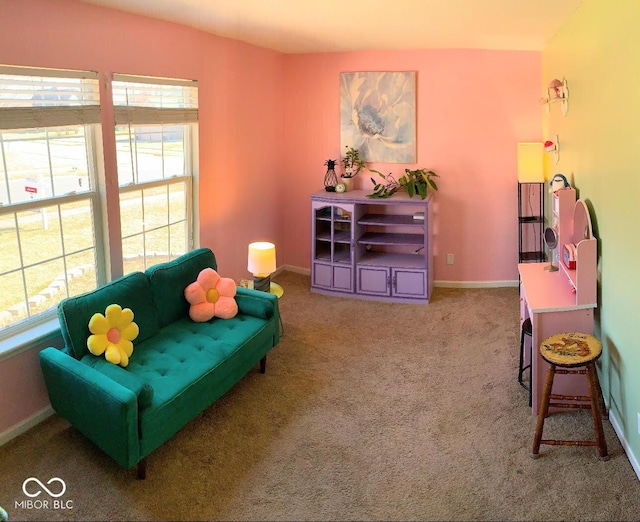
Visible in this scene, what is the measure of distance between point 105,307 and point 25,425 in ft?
2.61

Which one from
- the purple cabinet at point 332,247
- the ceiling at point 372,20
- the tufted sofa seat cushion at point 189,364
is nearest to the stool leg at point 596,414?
the tufted sofa seat cushion at point 189,364

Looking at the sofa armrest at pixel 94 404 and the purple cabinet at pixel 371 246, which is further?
the purple cabinet at pixel 371 246

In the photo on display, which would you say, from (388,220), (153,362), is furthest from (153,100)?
(388,220)

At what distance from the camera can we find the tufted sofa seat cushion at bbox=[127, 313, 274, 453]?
302 centimetres

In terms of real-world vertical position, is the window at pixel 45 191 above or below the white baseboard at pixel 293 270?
above

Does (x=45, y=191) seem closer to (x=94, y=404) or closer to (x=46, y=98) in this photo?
(x=46, y=98)

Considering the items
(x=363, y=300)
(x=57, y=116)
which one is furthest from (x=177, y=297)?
(x=363, y=300)

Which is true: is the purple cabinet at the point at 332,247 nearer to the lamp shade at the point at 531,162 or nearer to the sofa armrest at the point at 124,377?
the lamp shade at the point at 531,162

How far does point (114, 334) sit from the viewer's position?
335 centimetres

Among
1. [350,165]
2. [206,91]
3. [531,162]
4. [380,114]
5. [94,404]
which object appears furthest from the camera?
[350,165]

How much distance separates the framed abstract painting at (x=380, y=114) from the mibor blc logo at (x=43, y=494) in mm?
4103

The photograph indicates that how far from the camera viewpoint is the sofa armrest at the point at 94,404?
2.81 m

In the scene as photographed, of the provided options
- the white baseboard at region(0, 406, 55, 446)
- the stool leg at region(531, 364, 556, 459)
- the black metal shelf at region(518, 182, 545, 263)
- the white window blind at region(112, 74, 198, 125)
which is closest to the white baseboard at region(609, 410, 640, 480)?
the stool leg at region(531, 364, 556, 459)

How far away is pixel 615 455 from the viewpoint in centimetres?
302
